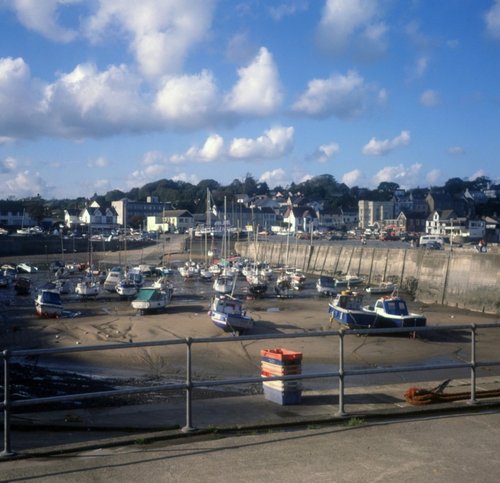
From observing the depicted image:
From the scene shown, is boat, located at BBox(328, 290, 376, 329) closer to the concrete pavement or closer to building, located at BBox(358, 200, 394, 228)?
the concrete pavement

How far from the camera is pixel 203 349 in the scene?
24562 millimetres

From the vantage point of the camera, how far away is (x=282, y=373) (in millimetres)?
10539

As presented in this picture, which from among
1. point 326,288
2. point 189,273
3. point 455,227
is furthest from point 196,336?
point 455,227

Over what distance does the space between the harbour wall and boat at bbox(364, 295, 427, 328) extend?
14090mm

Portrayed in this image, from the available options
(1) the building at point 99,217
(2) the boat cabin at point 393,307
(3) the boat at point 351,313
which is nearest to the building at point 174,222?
(1) the building at point 99,217

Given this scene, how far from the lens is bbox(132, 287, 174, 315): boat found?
3794 centimetres

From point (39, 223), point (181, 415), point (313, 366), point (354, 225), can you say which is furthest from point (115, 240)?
point (181, 415)

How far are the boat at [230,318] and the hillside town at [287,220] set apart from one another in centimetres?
9517

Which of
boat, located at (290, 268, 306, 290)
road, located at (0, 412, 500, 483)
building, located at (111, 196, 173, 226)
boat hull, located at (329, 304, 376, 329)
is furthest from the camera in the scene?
building, located at (111, 196, 173, 226)

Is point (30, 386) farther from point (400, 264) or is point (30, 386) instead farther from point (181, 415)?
point (400, 264)

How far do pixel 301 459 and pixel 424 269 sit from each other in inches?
1943

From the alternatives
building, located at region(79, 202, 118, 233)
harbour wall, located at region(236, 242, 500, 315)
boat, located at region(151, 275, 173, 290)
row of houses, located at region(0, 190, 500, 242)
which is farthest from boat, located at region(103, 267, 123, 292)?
building, located at region(79, 202, 118, 233)

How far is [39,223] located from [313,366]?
146154 millimetres

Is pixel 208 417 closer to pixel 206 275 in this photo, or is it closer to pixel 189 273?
pixel 206 275
